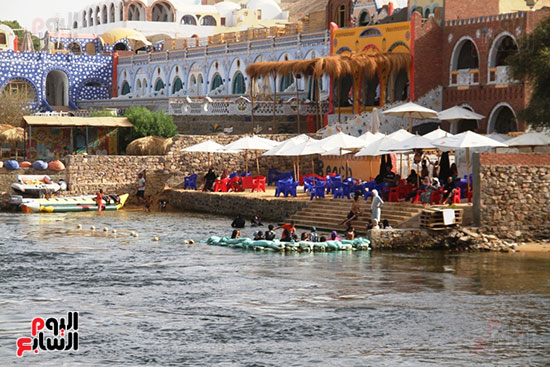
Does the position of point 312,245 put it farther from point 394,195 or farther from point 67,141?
A: point 67,141

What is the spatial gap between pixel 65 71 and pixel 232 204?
1175 inches

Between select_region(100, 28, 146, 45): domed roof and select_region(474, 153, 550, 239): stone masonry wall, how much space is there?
45729 millimetres

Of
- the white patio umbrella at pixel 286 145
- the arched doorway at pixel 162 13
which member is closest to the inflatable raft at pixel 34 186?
the white patio umbrella at pixel 286 145

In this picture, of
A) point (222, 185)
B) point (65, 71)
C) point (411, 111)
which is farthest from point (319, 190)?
point (65, 71)

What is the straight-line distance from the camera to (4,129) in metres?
42.6

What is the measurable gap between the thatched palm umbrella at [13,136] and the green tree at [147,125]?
4251 mm

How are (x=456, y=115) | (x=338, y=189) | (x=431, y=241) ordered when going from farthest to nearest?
(x=456, y=115) → (x=338, y=189) → (x=431, y=241)

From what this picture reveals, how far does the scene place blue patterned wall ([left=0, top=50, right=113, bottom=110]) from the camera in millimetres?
57281

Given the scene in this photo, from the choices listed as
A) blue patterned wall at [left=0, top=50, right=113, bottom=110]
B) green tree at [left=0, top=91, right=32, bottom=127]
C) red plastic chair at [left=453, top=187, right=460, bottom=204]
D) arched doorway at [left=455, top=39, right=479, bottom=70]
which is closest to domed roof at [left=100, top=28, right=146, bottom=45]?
blue patterned wall at [left=0, top=50, right=113, bottom=110]

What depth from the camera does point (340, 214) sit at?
28234mm

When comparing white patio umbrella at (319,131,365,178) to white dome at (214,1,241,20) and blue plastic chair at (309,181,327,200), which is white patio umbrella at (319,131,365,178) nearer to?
blue plastic chair at (309,181,327,200)

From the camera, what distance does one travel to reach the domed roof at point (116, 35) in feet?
221

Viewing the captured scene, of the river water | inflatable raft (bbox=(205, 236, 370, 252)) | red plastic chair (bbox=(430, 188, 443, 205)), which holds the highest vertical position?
red plastic chair (bbox=(430, 188, 443, 205))

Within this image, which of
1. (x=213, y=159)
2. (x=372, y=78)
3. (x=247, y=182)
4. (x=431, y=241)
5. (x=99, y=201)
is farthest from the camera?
(x=372, y=78)
